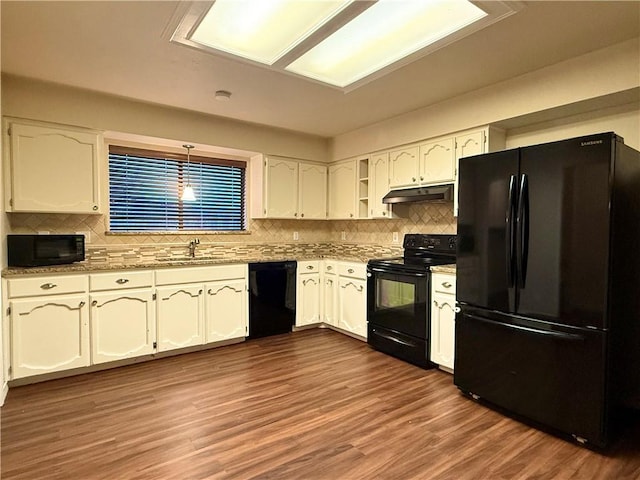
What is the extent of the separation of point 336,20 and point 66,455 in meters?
2.86

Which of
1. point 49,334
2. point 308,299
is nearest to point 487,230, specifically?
point 308,299

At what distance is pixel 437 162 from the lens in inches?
139

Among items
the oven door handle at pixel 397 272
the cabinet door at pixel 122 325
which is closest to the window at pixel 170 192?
the cabinet door at pixel 122 325

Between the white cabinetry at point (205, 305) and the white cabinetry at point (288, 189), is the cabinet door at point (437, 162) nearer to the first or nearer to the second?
the white cabinetry at point (288, 189)

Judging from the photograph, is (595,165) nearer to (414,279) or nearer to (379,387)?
(414,279)

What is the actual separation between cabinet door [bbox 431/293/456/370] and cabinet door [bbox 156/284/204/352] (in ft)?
7.28

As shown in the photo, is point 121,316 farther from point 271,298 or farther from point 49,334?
point 271,298

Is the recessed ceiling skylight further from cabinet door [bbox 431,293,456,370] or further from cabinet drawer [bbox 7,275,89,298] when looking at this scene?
cabinet drawer [bbox 7,275,89,298]

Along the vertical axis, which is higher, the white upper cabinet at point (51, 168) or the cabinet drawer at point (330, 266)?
the white upper cabinet at point (51, 168)

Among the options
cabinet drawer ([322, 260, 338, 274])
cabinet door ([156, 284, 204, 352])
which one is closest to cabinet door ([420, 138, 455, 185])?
cabinet drawer ([322, 260, 338, 274])

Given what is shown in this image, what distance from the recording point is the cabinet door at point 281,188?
4434 mm

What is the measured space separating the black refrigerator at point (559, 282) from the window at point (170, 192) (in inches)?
119

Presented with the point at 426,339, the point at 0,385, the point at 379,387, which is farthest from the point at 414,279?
the point at 0,385

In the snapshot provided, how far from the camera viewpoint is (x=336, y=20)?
208cm
